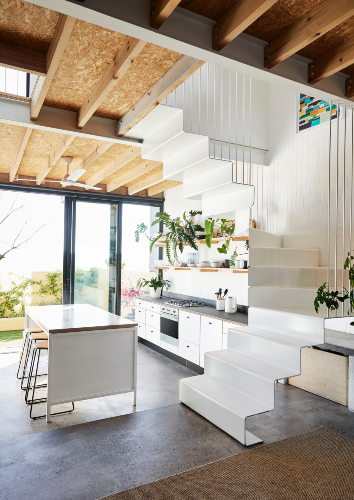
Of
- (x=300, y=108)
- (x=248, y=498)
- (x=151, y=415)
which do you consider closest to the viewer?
(x=248, y=498)

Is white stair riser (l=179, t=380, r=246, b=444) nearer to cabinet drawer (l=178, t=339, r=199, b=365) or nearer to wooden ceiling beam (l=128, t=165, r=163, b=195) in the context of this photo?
cabinet drawer (l=178, t=339, r=199, b=365)

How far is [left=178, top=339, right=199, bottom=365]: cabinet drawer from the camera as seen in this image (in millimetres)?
4926

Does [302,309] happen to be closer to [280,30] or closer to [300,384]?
[300,384]

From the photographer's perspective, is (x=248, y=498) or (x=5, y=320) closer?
(x=248, y=498)

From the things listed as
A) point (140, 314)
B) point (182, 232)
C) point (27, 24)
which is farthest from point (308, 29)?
point (140, 314)

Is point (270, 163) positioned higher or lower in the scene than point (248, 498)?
higher

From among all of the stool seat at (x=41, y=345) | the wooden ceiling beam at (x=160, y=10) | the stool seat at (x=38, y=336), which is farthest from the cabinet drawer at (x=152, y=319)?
the wooden ceiling beam at (x=160, y=10)

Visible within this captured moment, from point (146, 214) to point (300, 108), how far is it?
3.64m

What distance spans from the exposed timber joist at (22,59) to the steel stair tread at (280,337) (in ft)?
9.07

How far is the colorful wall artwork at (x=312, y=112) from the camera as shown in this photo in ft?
14.2

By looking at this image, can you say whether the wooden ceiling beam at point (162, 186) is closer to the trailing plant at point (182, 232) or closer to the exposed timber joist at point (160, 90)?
the trailing plant at point (182, 232)

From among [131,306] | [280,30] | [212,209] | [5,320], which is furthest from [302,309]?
[5,320]

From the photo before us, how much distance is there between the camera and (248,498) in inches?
74.0

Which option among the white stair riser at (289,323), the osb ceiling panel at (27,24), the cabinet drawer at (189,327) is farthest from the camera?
the cabinet drawer at (189,327)
